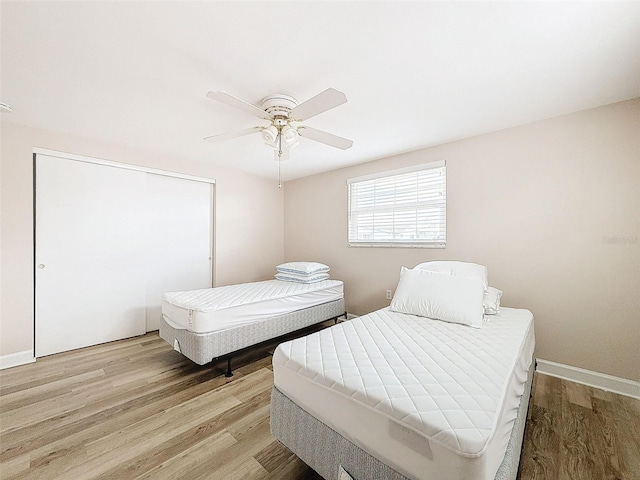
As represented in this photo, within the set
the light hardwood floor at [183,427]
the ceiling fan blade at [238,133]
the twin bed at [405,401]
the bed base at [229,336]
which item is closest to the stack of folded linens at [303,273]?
the bed base at [229,336]

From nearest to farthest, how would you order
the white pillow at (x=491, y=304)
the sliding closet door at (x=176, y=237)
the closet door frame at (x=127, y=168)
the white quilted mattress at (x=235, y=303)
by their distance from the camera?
the white pillow at (x=491, y=304) < the white quilted mattress at (x=235, y=303) < the closet door frame at (x=127, y=168) < the sliding closet door at (x=176, y=237)

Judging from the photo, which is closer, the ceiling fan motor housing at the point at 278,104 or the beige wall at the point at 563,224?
the ceiling fan motor housing at the point at 278,104

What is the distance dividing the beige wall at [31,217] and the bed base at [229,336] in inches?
53.4

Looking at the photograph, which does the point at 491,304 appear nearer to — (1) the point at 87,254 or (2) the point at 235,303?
(2) the point at 235,303

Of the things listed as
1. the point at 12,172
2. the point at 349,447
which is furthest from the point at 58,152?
the point at 349,447

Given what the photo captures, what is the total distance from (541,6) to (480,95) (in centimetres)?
79

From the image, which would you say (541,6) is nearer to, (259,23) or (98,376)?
(259,23)

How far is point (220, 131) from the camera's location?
2.73m

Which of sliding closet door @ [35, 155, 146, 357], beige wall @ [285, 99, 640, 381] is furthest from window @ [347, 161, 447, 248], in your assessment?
sliding closet door @ [35, 155, 146, 357]

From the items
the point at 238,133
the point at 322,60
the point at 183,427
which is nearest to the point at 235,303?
the point at 183,427

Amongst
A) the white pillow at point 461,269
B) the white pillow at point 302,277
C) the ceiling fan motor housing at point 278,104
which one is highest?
the ceiling fan motor housing at point 278,104

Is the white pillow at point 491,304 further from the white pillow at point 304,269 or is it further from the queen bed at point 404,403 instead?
the white pillow at point 304,269

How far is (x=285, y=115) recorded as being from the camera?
206 centimetres

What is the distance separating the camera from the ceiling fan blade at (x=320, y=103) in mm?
1545
